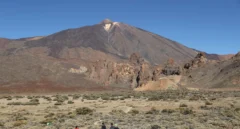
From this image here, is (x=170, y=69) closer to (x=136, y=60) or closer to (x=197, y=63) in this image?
(x=197, y=63)

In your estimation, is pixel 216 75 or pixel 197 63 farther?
pixel 197 63

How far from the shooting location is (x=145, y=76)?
115500 mm

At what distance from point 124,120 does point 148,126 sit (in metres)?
3.41

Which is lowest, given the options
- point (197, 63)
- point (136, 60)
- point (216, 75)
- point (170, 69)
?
point (216, 75)

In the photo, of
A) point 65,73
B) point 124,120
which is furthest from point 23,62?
point 124,120

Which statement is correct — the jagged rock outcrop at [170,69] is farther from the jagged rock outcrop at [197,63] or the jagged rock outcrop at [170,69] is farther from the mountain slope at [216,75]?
the jagged rock outcrop at [197,63]

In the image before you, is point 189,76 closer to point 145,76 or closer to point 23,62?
point 145,76

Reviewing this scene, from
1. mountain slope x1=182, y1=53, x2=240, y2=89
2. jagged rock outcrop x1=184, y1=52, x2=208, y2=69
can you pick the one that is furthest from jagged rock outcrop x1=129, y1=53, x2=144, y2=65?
mountain slope x1=182, y1=53, x2=240, y2=89

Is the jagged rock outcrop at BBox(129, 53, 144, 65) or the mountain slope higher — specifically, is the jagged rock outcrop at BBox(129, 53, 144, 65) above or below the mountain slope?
above

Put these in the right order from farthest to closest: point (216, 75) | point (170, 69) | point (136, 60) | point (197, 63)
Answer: point (136, 60) → point (197, 63) → point (170, 69) → point (216, 75)

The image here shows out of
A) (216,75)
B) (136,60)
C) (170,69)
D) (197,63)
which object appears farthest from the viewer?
(136,60)

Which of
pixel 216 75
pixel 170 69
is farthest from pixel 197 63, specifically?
pixel 216 75

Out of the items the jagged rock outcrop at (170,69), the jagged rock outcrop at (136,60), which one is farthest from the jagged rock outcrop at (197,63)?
the jagged rock outcrop at (136,60)

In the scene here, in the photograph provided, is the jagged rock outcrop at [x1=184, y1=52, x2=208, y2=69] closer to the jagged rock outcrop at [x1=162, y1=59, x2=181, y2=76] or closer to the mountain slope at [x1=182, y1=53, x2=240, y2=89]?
the mountain slope at [x1=182, y1=53, x2=240, y2=89]
